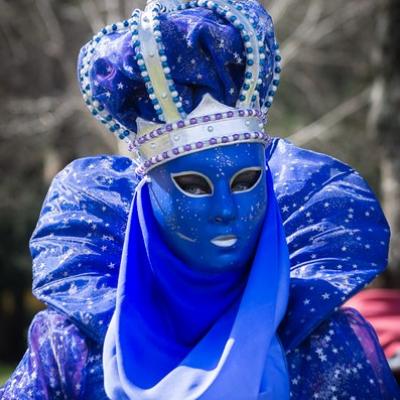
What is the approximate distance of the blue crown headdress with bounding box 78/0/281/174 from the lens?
270cm

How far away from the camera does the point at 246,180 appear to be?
9.04ft

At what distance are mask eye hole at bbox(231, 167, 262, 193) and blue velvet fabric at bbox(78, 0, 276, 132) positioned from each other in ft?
0.57

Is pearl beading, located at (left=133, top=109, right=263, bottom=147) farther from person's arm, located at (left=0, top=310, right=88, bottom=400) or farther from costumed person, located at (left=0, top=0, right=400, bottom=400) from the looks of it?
person's arm, located at (left=0, top=310, right=88, bottom=400)

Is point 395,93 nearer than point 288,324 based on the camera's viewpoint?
No

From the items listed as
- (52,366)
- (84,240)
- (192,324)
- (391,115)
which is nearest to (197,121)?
(192,324)

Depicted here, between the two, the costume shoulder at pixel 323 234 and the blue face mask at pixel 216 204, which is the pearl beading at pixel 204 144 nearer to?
the blue face mask at pixel 216 204

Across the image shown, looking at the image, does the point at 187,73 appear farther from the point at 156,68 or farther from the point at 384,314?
the point at 384,314

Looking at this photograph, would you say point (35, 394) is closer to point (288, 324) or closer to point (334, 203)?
point (288, 324)

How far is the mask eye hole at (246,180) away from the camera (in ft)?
8.97

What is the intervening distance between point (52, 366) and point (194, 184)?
2.10ft

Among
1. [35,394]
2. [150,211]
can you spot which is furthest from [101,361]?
[150,211]

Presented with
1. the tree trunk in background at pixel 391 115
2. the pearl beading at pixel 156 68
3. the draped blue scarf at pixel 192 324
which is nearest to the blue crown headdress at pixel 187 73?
the pearl beading at pixel 156 68

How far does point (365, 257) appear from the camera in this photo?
295cm

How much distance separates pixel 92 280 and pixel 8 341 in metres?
8.24
